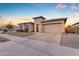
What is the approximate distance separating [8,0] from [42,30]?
933 cm

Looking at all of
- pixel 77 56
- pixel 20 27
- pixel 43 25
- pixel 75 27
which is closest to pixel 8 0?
pixel 77 56

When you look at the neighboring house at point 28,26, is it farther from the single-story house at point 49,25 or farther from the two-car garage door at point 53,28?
the two-car garage door at point 53,28

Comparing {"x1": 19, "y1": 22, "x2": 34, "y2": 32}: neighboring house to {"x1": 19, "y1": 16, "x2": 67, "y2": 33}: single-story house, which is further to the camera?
{"x1": 19, "y1": 22, "x2": 34, "y2": 32}: neighboring house

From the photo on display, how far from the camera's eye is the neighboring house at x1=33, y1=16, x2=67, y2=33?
1130 cm

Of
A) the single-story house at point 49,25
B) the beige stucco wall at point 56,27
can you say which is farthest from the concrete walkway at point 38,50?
the single-story house at point 49,25

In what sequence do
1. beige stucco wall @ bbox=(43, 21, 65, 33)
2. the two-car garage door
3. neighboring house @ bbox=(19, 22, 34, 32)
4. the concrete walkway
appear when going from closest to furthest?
1. the concrete walkway
2. beige stucco wall @ bbox=(43, 21, 65, 33)
3. the two-car garage door
4. neighboring house @ bbox=(19, 22, 34, 32)

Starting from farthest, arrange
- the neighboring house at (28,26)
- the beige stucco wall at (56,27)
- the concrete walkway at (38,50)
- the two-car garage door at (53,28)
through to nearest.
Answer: the neighboring house at (28,26) → the two-car garage door at (53,28) → the beige stucco wall at (56,27) → the concrete walkway at (38,50)

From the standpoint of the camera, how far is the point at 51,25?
480 inches

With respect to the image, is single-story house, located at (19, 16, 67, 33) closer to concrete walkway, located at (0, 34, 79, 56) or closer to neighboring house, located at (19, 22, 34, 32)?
neighboring house, located at (19, 22, 34, 32)

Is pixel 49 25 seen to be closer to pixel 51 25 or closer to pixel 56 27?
pixel 51 25

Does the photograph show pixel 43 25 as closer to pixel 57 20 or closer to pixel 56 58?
pixel 57 20

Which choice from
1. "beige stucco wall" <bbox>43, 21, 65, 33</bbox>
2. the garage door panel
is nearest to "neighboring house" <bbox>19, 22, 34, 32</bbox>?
the garage door panel

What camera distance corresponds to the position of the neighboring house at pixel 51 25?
11.3 m

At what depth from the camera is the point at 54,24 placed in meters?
11.9
